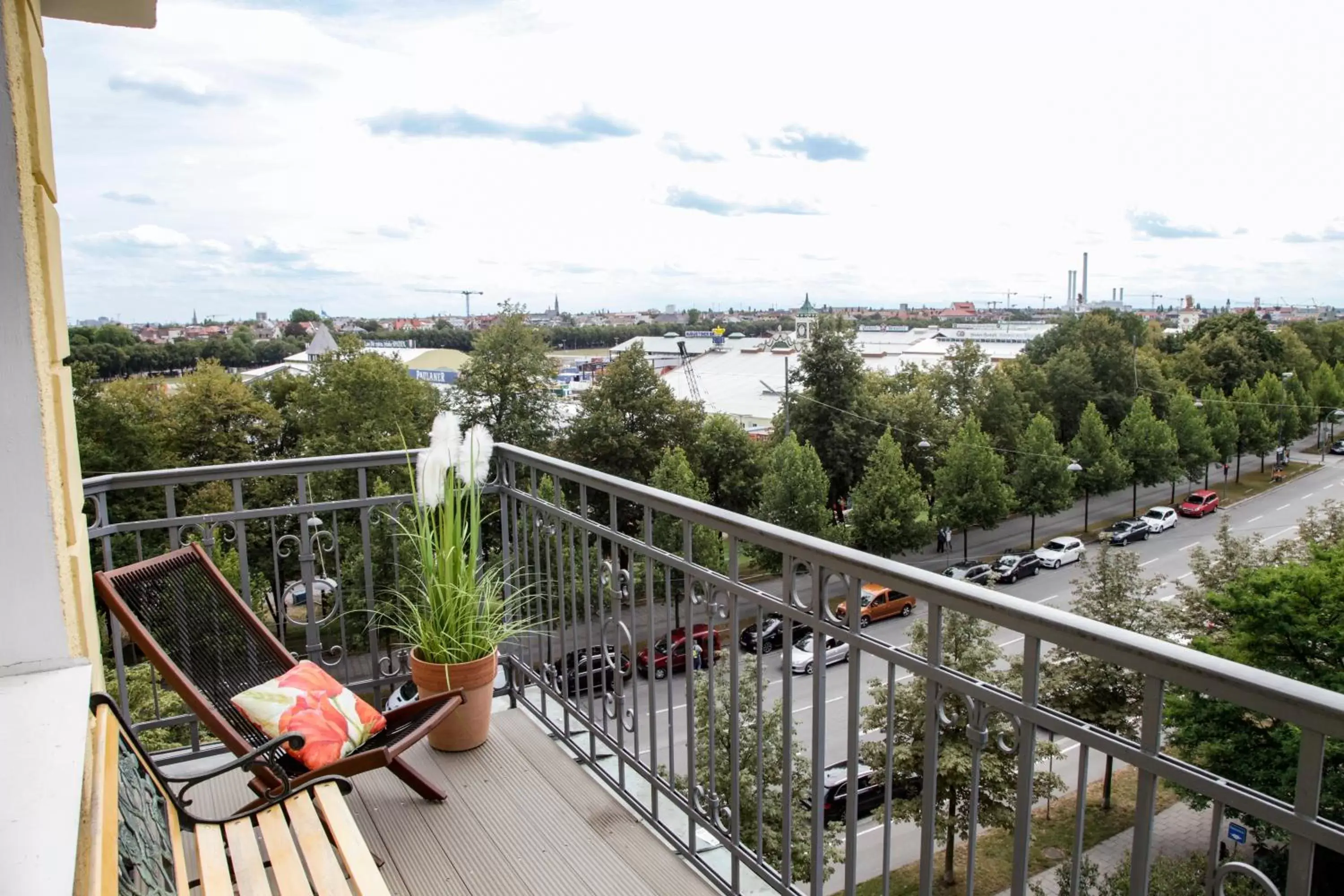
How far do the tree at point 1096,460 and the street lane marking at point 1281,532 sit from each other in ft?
Answer: 24.3

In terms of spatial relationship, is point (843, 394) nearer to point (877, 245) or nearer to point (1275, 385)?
point (1275, 385)

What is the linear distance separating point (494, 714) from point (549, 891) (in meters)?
1.28

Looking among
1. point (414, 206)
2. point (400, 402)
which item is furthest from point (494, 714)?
point (414, 206)

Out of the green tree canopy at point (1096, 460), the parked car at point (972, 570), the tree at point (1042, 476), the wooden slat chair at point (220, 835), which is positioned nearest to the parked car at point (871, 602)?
the wooden slat chair at point (220, 835)

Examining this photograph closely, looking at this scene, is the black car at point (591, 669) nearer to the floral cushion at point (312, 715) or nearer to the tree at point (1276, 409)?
the floral cushion at point (312, 715)

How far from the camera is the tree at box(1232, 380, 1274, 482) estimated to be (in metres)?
41.0

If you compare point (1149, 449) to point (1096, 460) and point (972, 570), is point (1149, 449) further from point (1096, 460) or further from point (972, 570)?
point (972, 570)

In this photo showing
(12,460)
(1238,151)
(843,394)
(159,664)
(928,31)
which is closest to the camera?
(12,460)

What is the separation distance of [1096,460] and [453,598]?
1431 inches

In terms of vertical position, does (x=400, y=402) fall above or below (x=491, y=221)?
below

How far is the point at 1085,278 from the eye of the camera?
214ft

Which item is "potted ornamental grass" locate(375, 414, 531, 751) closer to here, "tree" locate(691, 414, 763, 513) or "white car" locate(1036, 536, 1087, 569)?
"tree" locate(691, 414, 763, 513)

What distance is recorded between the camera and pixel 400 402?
92.3 ft

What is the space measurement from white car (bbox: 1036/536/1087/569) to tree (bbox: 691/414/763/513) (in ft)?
36.2
